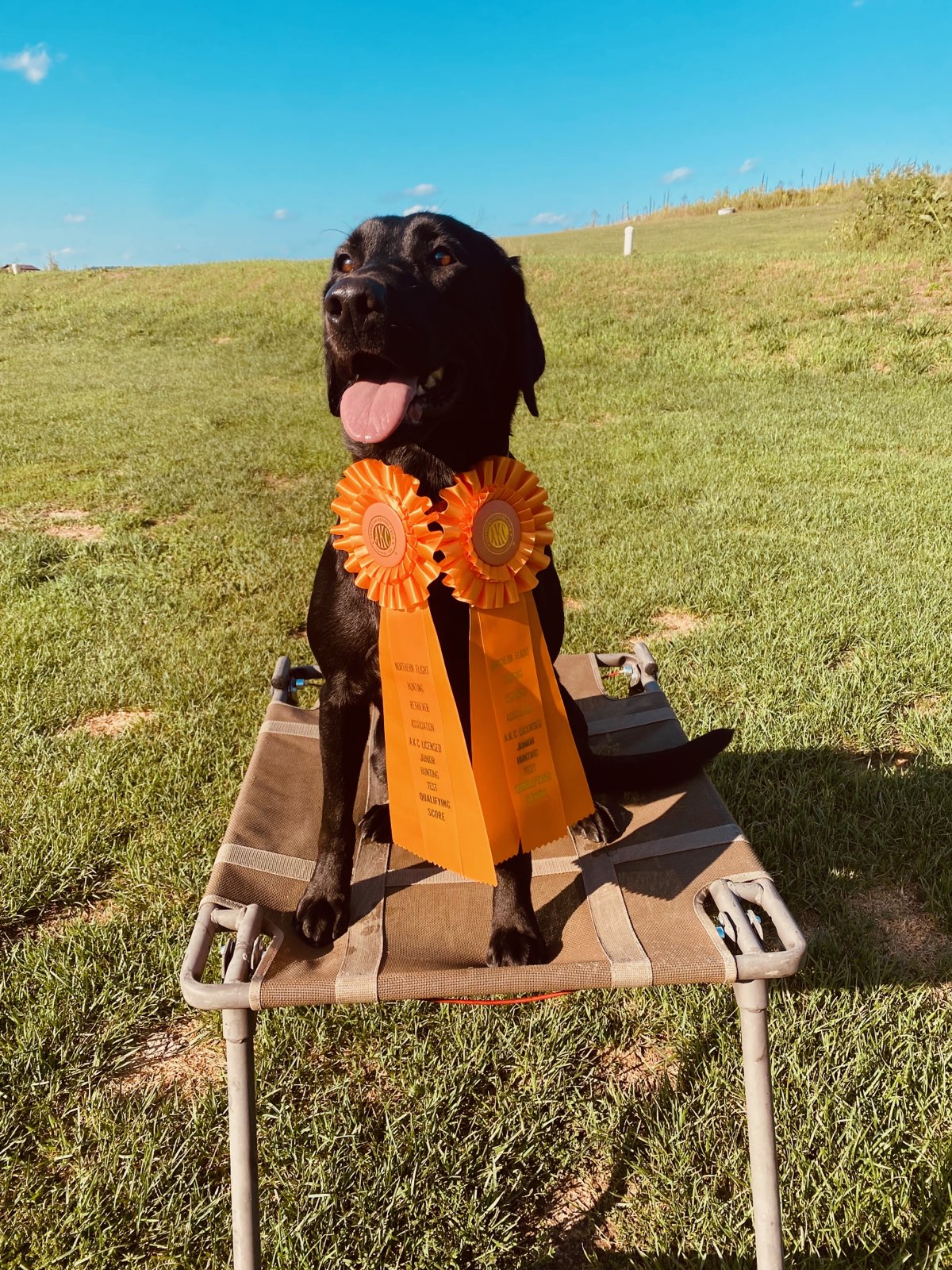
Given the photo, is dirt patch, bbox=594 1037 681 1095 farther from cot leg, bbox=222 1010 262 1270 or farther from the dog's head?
the dog's head

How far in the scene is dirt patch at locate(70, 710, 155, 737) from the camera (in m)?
3.24

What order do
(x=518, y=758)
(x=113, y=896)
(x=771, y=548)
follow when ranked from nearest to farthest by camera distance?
(x=518, y=758) → (x=113, y=896) → (x=771, y=548)

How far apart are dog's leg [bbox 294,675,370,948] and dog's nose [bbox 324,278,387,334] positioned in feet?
2.53

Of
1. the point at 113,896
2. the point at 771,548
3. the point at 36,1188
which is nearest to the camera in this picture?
the point at 36,1188

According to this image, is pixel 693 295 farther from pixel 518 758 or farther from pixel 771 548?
pixel 518 758

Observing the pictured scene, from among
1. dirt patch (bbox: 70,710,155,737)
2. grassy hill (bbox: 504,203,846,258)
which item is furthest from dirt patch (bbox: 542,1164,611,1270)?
grassy hill (bbox: 504,203,846,258)

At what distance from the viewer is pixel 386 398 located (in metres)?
1.57

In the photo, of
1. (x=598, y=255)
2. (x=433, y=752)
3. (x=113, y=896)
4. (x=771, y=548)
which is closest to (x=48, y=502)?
(x=113, y=896)

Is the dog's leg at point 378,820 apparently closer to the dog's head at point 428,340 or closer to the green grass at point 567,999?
the green grass at point 567,999

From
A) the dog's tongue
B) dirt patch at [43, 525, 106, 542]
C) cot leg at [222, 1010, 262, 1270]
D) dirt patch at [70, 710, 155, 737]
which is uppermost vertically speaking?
the dog's tongue

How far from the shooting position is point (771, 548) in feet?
15.8

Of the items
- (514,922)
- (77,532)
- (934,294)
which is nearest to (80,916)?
(514,922)

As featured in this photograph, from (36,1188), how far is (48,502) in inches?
231

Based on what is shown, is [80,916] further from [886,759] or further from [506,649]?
[886,759]
